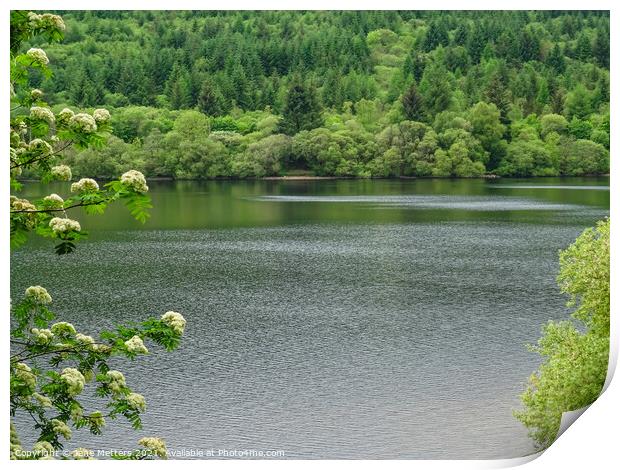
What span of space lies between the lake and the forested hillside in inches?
27.4

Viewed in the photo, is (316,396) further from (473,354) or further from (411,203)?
(411,203)

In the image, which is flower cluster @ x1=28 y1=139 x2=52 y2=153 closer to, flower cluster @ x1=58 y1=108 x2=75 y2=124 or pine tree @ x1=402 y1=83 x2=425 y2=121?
flower cluster @ x1=58 y1=108 x2=75 y2=124

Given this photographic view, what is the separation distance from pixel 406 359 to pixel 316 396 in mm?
1898

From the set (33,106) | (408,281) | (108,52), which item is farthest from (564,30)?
(33,106)

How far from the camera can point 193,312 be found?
13312mm

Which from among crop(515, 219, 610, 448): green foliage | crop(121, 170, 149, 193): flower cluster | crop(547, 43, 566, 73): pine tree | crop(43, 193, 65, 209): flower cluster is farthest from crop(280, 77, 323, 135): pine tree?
crop(121, 170, 149, 193): flower cluster

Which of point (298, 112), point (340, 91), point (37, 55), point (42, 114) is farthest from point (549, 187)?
point (42, 114)

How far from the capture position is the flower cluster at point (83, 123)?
4082mm

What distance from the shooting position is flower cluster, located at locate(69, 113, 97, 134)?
13.4 feet

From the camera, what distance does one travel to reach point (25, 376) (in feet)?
14.6

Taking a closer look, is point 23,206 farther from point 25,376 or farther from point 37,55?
point 25,376

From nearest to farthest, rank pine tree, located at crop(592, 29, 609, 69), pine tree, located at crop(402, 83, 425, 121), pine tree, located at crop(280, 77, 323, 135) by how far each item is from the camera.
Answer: pine tree, located at crop(592, 29, 609, 69) < pine tree, located at crop(280, 77, 323, 135) < pine tree, located at crop(402, 83, 425, 121)

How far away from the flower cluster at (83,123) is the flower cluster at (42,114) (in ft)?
0.39
